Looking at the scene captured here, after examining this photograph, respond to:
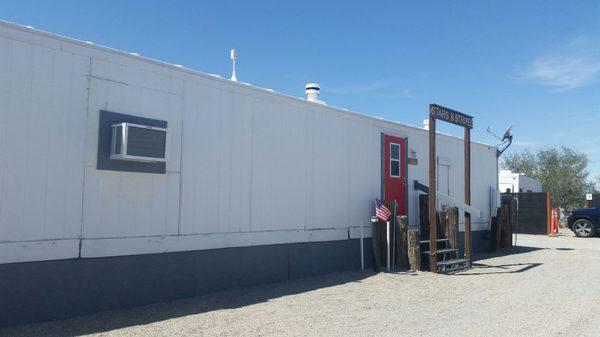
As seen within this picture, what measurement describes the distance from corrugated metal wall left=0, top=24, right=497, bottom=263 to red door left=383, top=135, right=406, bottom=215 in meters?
0.47

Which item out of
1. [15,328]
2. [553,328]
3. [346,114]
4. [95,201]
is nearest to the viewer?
[15,328]

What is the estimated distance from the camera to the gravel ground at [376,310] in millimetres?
5668

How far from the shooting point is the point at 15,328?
5.51 meters

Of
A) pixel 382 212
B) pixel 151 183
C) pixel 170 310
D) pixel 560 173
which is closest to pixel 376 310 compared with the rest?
pixel 170 310

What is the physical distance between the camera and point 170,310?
6.54 m

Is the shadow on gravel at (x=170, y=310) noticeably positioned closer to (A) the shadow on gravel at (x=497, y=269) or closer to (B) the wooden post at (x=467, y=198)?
(A) the shadow on gravel at (x=497, y=269)

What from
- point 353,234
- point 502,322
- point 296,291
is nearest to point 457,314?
point 502,322

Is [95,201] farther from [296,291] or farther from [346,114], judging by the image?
[346,114]

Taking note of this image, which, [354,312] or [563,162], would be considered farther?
[563,162]

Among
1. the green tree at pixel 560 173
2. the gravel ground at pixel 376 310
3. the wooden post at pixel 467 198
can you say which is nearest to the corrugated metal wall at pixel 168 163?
the gravel ground at pixel 376 310

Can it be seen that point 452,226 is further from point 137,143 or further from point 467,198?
point 137,143

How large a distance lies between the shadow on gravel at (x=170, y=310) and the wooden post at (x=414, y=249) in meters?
1.63

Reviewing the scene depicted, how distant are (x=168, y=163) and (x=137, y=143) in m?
0.72

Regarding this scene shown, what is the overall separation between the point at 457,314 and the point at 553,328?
3.50ft
